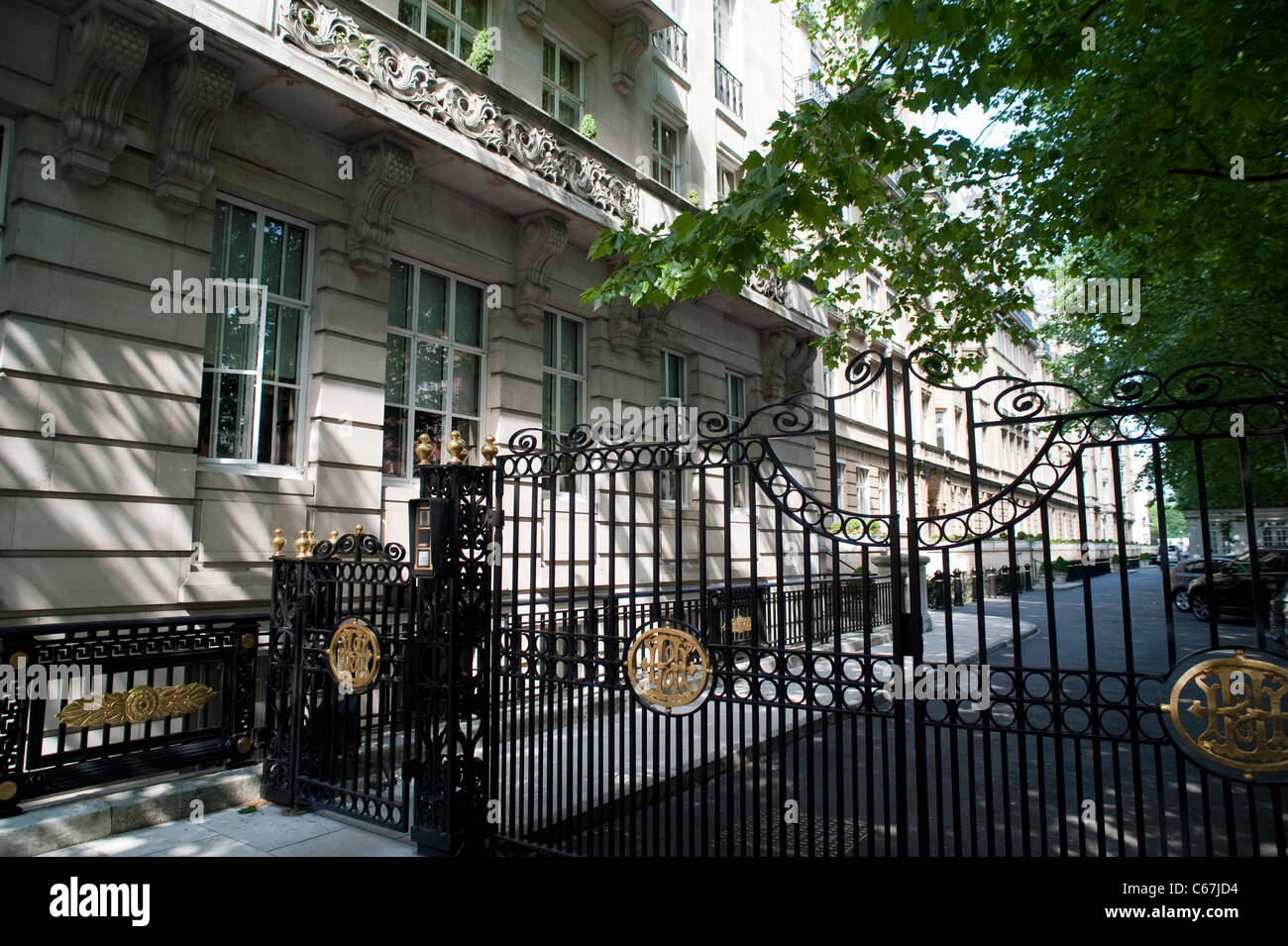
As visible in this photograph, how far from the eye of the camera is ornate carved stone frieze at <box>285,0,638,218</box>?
9.48m

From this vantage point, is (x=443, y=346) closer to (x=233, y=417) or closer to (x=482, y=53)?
(x=233, y=417)

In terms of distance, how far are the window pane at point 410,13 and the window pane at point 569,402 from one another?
20.0ft

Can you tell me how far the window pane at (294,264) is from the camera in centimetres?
1028

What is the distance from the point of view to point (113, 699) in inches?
247

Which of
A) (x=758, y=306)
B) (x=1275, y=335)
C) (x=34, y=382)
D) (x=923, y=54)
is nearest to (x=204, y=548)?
(x=34, y=382)

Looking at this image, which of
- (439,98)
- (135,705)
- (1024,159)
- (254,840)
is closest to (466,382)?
(439,98)

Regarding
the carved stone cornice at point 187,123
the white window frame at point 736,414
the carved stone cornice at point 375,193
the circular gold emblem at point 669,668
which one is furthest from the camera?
the white window frame at point 736,414

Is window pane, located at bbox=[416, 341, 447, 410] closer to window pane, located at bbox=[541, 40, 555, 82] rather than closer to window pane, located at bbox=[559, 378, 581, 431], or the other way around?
window pane, located at bbox=[559, 378, 581, 431]

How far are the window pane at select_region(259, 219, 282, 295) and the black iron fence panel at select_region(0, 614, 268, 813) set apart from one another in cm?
476

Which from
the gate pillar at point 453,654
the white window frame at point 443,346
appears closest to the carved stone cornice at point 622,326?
the white window frame at point 443,346

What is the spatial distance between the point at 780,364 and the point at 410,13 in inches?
470

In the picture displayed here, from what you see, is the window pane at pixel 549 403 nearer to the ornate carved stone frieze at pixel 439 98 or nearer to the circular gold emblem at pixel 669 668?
the ornate carved stone frieze at pixel 439 98

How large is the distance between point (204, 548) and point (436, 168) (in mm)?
6256
